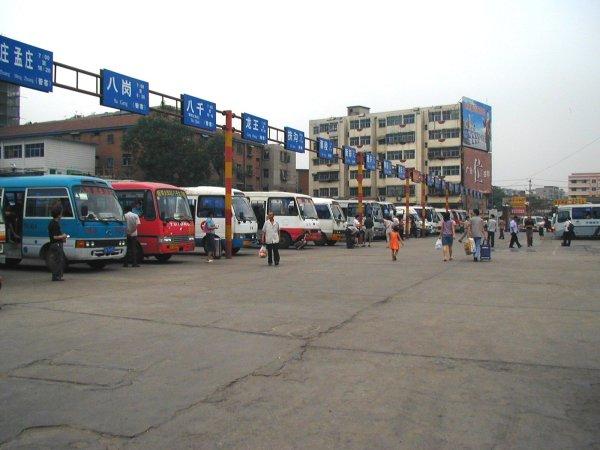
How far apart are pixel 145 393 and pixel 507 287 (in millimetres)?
9080

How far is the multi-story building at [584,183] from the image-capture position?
462 ft

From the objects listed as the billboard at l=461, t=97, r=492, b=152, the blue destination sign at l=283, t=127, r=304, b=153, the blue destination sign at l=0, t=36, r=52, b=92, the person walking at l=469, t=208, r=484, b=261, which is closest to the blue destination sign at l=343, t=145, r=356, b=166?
the blue destination sign at l=283, t=127, r=304, b=153

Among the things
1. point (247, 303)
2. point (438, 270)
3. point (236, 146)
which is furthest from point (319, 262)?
point (236, 146)

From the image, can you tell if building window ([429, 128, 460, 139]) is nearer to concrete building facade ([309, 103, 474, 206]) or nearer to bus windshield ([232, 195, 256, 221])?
concrete building facade ([309, 103, 474, 206])

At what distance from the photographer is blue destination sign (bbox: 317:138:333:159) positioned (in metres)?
31.9

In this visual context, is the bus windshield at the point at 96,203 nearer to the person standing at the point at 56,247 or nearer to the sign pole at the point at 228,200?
the person standing at the point at 56,247

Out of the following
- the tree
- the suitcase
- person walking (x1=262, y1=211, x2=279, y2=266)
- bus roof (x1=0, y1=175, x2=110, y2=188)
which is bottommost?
→ the suitcase

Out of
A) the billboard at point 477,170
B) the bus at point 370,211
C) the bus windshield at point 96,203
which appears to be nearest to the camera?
the bus windshield at point 96,203

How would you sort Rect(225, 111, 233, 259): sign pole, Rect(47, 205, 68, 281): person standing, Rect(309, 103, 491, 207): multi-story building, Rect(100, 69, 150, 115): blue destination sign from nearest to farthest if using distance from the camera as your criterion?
Rect(47, 205, 68, 281): person standing → Rect(100, 69, 150, 115): blue destination sign → Rect(225, 111, 233, 259): sign pole → Rect(309, 103, 491, 207): multi-story building

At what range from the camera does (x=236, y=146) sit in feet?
241

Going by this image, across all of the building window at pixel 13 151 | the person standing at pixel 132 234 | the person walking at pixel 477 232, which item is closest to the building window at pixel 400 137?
the building window at pixel 13 151

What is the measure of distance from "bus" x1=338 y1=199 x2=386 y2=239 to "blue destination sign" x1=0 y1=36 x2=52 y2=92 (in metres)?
22.3

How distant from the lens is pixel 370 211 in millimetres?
36219

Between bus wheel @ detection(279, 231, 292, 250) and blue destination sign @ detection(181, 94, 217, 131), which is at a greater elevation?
→ blue destination sign @ detection(181, 94, 217, 131)
